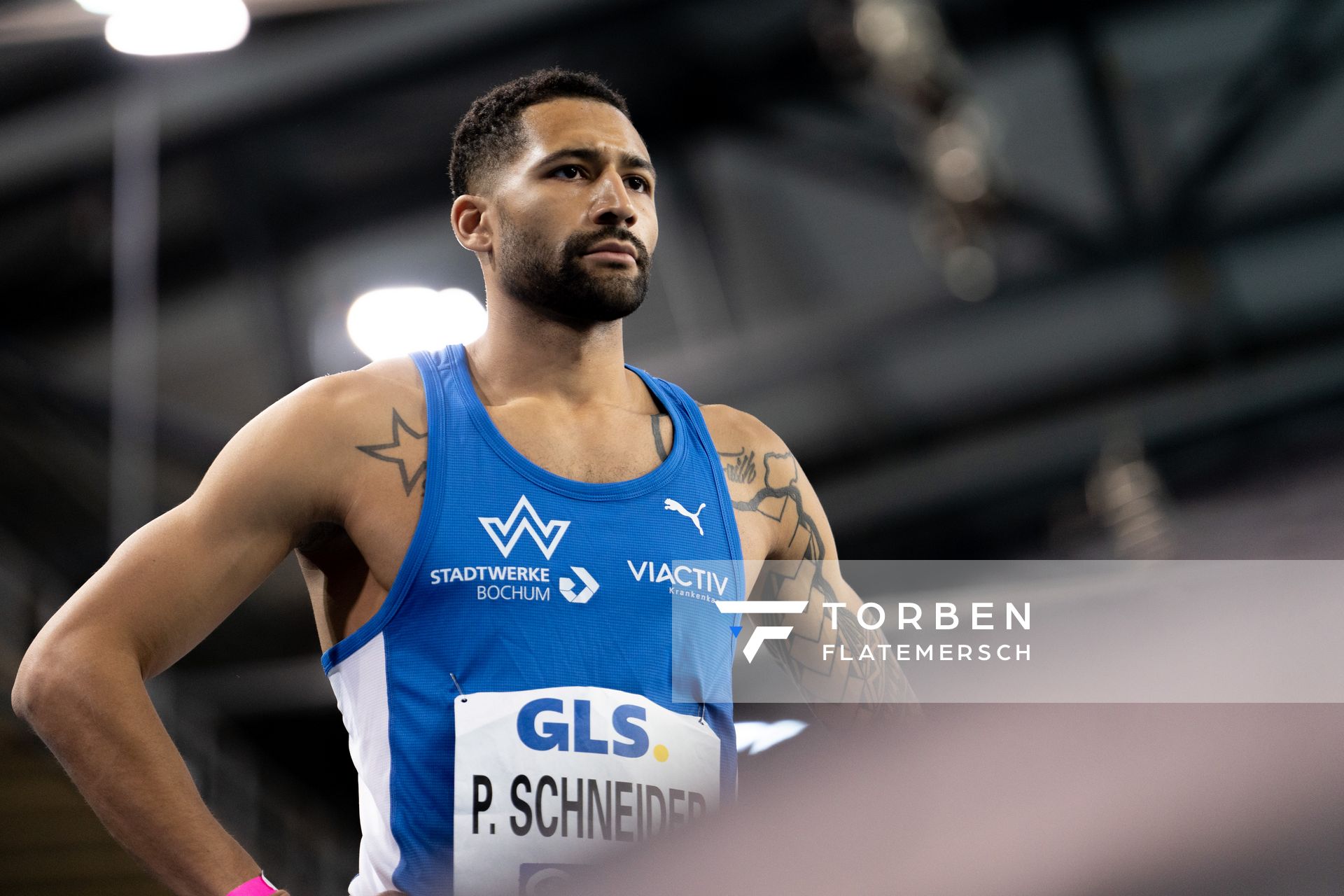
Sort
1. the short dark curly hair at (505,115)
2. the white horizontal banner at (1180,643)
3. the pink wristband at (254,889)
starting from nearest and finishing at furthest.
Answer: the white horizontal banner at (1180,643)
the pink wristband at (254,889)
the short dark curly hair at (505,115)

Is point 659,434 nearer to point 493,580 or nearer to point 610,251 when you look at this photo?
point 610,251

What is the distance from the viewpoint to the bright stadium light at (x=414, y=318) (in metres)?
5.14

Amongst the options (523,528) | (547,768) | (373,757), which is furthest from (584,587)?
(373,757)

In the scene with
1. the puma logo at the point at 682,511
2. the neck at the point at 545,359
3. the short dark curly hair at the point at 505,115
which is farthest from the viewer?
the short dark curly hair at the point at 505,115

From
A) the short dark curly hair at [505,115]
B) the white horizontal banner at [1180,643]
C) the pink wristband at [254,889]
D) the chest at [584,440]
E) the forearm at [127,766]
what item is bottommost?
the white horizontal banner at [1180,643]

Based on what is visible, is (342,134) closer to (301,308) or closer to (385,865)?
(301,308)

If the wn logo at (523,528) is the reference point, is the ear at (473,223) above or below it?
above

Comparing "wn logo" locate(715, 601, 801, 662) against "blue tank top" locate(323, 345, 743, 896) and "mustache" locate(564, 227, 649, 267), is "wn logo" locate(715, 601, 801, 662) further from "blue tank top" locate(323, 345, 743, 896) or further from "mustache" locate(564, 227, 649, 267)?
"mustache" locate(564, 227, 649, 267)

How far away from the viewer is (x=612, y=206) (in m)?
2.04

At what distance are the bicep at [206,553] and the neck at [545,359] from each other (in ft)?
1.19

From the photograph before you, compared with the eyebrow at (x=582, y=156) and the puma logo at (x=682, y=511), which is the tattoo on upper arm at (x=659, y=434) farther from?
the eyebrow at (x=582, y=156)

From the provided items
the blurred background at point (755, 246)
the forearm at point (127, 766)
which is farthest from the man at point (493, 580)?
the blurred background at point (755, 246)

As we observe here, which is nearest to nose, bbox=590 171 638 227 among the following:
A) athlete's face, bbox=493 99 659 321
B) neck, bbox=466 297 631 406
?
athlete's face, bbox=493 99 659 321

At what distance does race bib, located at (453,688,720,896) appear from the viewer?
1.69 metres
